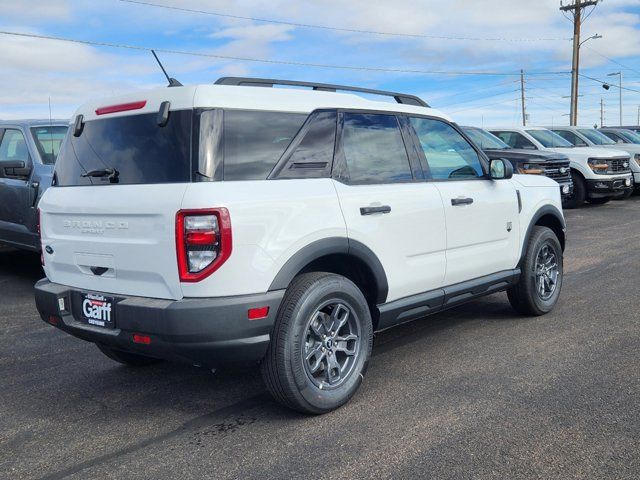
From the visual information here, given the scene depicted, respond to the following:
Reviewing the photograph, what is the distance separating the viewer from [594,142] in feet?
58.9

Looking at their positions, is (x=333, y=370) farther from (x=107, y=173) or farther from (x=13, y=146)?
(x=13, y=146)

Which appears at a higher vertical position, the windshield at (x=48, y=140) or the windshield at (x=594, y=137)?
the windshield at (x=594, y=137)

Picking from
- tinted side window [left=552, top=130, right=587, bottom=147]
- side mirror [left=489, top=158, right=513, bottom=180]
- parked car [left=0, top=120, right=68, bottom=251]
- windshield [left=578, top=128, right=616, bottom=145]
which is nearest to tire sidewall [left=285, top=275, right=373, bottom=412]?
side mirror [left=489, top=158, right=513, bottom=180]

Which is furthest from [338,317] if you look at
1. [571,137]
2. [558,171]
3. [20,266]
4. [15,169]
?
[571,137]

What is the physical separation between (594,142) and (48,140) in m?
14.7

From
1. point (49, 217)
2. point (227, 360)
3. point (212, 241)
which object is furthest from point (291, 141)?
point (49, 217)

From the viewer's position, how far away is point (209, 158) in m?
3.53

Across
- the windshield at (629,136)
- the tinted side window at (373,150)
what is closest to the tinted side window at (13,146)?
the tinted side window at (373,150)

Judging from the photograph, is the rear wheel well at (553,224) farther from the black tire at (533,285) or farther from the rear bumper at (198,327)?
the rear bumper at (198,327)

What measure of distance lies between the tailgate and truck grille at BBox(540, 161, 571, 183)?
11.1 m

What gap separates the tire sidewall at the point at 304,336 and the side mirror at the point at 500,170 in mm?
1899

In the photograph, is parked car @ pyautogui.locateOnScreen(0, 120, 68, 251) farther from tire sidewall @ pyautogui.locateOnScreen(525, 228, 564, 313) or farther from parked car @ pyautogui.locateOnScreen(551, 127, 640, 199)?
parked car @ pyautogui.locateOnScreen(551, 127, 640, 199)

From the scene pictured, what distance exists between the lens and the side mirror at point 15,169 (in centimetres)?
741

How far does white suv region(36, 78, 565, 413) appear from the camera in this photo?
11.3 ft
